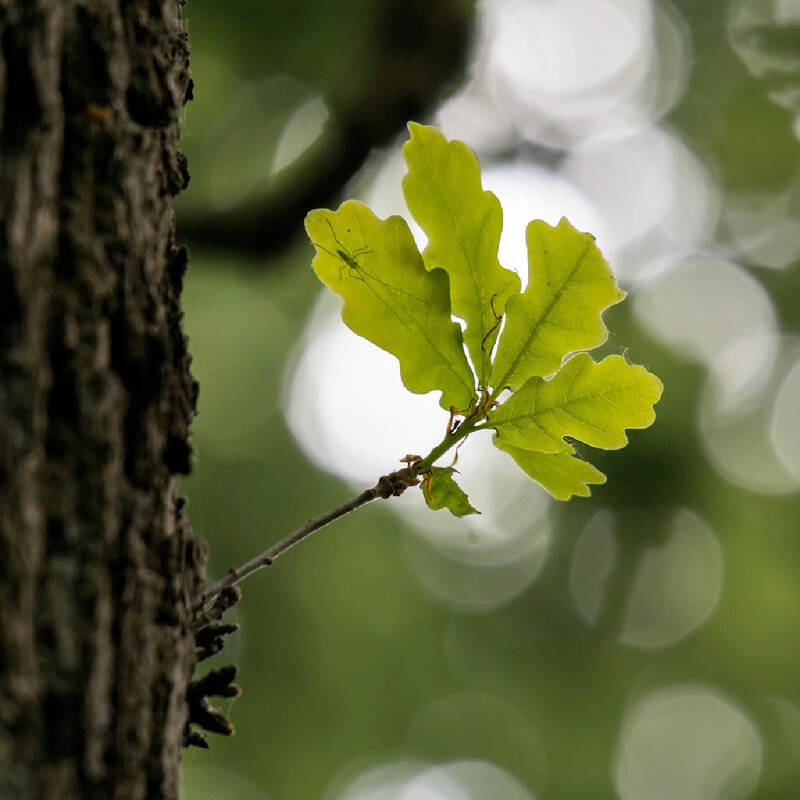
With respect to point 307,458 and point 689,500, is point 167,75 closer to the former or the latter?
point 307,458

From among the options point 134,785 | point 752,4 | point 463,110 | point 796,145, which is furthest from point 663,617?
point 134,785

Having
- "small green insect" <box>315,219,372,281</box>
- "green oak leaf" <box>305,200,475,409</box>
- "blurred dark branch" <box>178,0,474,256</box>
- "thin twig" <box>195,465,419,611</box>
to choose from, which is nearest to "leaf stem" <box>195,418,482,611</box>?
"thin twig" <box>195,465,419,611</box>

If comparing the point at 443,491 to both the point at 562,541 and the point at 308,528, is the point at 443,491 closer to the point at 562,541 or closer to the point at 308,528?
the point at 308,528

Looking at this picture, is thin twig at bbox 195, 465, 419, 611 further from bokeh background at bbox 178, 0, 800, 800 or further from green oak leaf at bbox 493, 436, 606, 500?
bokeh background at bbox 178, 0, 800, 800

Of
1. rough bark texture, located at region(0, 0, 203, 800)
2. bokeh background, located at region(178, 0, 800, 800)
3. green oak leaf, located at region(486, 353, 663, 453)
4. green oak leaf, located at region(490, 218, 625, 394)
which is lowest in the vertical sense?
rough bark texture, located at region(0, 0, 203, 800)

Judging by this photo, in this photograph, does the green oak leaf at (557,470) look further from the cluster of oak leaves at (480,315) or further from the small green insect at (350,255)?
the small green insect at (350,255)

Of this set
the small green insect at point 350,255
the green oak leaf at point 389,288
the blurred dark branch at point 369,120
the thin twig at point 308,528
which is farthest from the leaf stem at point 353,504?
the blurred dark branch at point 369,120

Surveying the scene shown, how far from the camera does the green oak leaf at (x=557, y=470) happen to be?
4.52ft

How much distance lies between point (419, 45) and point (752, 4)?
448 centimetres

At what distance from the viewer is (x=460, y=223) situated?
127cm

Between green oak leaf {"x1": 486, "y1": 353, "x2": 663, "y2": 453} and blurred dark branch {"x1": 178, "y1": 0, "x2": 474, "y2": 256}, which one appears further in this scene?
blurred dark branch {"x1": 178, "y1": 0, "x2": 474, "y2": 256}

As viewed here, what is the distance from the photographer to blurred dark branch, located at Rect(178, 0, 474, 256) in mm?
3965

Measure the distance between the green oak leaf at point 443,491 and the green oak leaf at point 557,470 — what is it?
10 cm

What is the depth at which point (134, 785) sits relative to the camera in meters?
0.85
